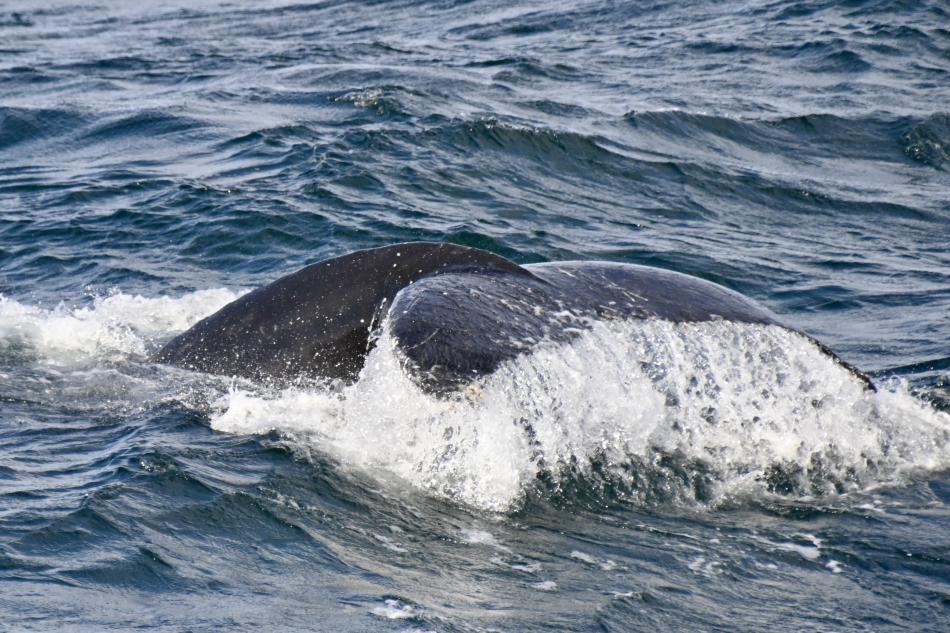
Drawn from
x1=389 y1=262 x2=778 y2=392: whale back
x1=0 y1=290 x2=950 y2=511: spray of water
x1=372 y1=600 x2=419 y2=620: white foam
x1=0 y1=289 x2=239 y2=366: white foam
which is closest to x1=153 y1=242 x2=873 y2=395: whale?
x1=389 y1=262 x2=778 y2=392: whale back

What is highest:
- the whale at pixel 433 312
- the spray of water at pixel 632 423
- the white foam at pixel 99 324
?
the whale at pixel 433 312

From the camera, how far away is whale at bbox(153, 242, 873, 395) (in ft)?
19.1

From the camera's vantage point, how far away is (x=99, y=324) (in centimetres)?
965

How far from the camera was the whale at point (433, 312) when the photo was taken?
19.1 feet

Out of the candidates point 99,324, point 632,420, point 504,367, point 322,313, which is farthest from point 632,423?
point 99,324

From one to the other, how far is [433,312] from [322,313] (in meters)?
1.25

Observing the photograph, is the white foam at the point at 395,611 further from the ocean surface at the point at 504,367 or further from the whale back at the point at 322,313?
the whale back at the point at 322,313

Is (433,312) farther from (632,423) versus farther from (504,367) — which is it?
(632,423)

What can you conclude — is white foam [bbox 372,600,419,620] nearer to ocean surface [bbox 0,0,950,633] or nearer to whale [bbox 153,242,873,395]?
ocean surface [bbox 0,0,950,633]

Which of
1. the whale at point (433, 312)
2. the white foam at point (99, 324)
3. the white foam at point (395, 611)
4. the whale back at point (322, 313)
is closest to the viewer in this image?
the white foam at point (395, 611)

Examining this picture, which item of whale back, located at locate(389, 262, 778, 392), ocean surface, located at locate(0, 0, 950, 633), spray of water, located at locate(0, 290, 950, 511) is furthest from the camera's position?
spray of water, located at locate(0, 290, 950, 511)

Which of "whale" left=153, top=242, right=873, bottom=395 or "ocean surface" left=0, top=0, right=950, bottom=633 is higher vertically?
"whale" left=153, top=242, right=873, bottom=395

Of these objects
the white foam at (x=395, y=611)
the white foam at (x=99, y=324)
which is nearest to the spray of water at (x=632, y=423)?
the white foam at (x=395, y=611)

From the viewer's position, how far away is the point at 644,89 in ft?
65.0
